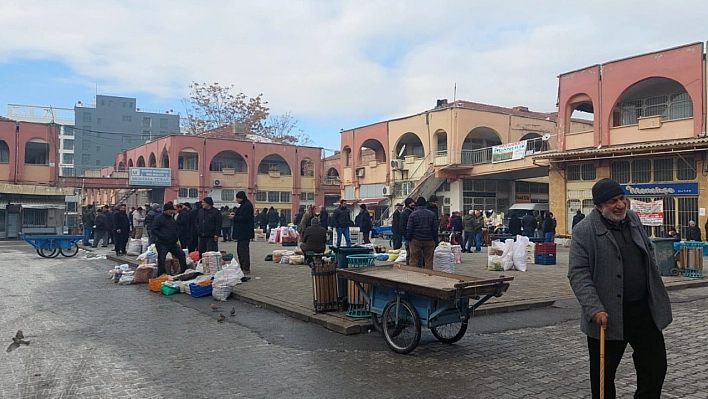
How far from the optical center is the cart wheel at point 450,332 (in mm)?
6398

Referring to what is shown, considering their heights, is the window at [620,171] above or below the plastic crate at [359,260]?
above

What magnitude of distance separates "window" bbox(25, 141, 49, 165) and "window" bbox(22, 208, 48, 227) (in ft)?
20.7

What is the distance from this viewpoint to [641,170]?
21672 millimetres

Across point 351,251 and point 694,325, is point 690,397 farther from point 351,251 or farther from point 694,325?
point 351,251

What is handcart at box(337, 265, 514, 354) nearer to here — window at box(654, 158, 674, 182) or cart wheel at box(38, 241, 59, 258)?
cart wheel at box(38, 241, 59, 258)

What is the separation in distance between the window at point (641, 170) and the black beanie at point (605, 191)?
66.4 feet

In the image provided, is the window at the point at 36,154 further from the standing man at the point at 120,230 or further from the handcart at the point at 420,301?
the handcart at the point at 420,301

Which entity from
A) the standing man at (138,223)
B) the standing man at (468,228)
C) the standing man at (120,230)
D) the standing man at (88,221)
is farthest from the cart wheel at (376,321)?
the standing man at (88,221)

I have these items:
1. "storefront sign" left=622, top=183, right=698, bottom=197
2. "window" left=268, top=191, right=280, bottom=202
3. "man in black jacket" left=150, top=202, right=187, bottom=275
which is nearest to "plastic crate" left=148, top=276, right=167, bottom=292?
"man in black jacket" left=150, top=202, right=187, bottom=275

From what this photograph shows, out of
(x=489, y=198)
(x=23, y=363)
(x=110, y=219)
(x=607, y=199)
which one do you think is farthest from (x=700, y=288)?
(x=489, y=198)

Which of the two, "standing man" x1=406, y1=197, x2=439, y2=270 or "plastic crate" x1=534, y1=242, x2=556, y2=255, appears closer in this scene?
"standing man" x1=406, y1=197, x2=439, y2=270

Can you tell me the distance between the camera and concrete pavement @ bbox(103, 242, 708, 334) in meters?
7.75

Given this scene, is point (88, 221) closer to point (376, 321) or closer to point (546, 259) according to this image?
point (546, 259)

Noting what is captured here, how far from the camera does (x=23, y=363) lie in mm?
5746
